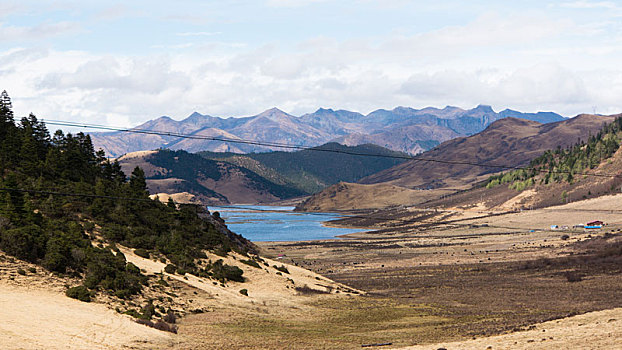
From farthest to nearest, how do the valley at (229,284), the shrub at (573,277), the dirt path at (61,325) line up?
the shrub at (573,277) < the valley at (229,284) < the dirt path at (61,325)

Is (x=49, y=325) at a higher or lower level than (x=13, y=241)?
lower

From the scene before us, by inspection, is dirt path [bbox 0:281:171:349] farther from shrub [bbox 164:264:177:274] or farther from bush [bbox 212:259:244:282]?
bush [bbox 212:259:244:282]

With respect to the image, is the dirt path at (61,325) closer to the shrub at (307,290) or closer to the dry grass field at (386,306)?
the dry grass field at (386,306)

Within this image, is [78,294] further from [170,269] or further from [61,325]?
[170,269]

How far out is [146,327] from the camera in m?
33.6

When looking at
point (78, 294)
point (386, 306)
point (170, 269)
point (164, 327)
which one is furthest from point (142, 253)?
point (386, 306)

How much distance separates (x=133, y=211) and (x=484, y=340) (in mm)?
40288

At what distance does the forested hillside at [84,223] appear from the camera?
39438 mm

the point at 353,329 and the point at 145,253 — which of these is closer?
the point at 353,329

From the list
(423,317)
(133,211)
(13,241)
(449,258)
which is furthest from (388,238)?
(13,241)

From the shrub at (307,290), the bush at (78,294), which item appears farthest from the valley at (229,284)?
the shrub at (307,290)

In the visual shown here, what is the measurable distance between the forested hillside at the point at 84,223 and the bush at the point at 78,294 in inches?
2.2

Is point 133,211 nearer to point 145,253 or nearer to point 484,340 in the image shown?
point 145,253

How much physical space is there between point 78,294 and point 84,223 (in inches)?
650
